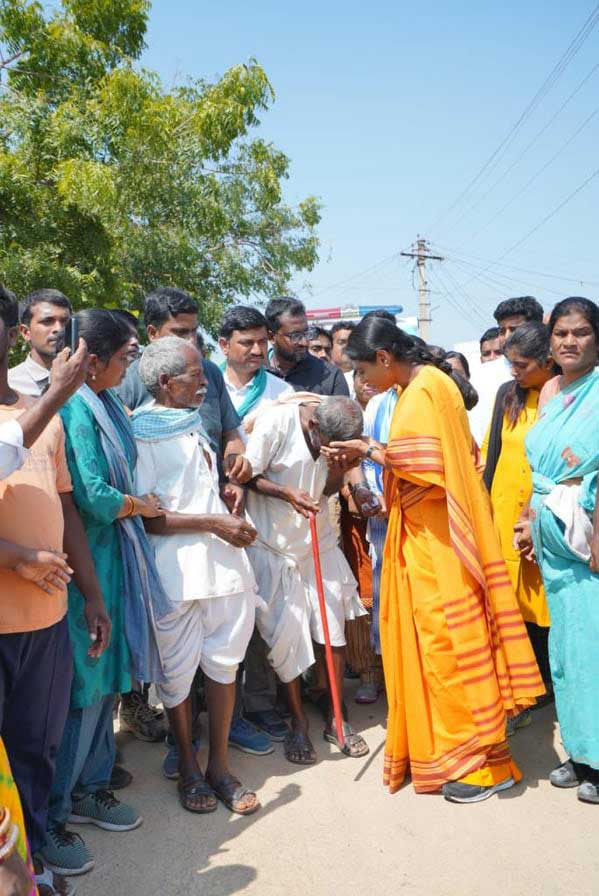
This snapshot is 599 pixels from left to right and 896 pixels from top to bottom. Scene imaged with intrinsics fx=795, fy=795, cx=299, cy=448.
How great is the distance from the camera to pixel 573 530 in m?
3.55

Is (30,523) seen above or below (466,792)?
above

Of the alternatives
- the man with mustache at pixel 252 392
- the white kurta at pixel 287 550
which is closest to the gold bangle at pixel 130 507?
the white kurta at pixel 287 550

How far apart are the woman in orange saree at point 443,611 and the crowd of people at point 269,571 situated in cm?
1

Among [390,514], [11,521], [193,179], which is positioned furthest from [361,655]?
[193,179]

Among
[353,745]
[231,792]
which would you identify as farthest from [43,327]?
[353,745]

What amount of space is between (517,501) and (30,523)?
109 inches

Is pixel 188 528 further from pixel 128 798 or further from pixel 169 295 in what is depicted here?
pixel 169 295

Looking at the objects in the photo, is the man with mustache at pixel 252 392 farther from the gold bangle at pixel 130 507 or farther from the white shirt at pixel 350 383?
the gold bangle at pixel 130 507

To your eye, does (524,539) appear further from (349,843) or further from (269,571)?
(349,843)

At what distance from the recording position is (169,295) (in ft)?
14.8

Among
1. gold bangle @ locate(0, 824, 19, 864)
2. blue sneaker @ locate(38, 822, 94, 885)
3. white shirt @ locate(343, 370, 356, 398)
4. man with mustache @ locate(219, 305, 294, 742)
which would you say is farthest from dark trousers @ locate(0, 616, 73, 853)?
white shirt @ locate(343, 370, 356, 398)

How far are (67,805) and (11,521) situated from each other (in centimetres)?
130

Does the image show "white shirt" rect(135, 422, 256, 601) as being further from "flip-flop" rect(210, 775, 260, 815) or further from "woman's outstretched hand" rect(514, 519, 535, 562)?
"woman's outstretched hand" rect(514, 519, 535, 562)

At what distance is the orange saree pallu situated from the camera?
3613 millimetres
